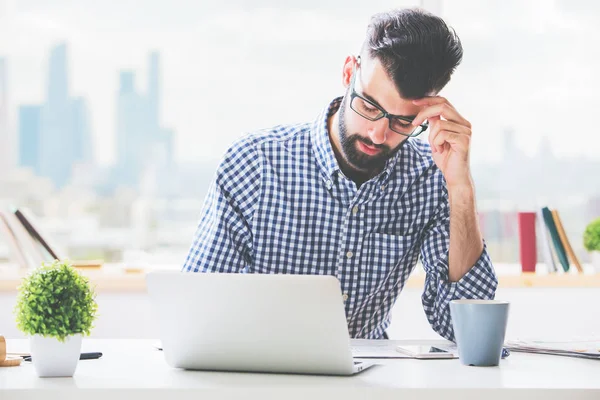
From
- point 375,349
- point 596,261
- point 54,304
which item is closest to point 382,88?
point 375,349

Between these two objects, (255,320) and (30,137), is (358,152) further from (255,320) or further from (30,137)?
(30,137)

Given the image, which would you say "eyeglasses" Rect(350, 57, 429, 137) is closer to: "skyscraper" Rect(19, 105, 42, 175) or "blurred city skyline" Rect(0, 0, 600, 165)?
"blurred city skyline" Rect(0, 0, 600, 165)

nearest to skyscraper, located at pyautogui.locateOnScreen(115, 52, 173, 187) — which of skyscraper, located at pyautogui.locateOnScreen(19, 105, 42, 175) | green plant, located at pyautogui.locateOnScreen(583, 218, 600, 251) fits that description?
skyscraper, located at pyautogui.locateOnScreen(19, 105, 42, 175)

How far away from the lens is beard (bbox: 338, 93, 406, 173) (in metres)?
1.92

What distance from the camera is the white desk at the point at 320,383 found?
1.17 meters

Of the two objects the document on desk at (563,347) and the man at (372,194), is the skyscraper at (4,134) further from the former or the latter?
the document on desk at (563,347)

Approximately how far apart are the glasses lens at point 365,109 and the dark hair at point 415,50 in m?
0.07

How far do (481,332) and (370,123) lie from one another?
630 mm

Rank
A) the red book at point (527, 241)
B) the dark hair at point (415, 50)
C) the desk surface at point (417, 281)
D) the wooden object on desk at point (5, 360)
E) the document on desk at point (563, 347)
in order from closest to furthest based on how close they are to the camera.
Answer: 1. the wooden object on desk at point (5, 360)
2. the document on desk at point (563, 347)
3. the dark hair at point (415, 50)
4. the desk surface at point (417, 281)
5. the red book at point (527, 241)

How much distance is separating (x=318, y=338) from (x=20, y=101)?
2567mm

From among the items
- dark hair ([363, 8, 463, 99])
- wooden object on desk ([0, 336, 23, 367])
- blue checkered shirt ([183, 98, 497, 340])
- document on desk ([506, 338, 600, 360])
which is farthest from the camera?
blue checkered shirt ([183, 98, 497, 340])

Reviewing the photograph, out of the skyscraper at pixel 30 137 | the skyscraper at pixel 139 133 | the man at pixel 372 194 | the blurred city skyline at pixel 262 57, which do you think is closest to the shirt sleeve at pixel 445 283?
the man at pixel 372 194

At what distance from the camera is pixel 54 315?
52.2 inches

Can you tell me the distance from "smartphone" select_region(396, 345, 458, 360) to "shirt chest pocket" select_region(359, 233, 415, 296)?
40cm
